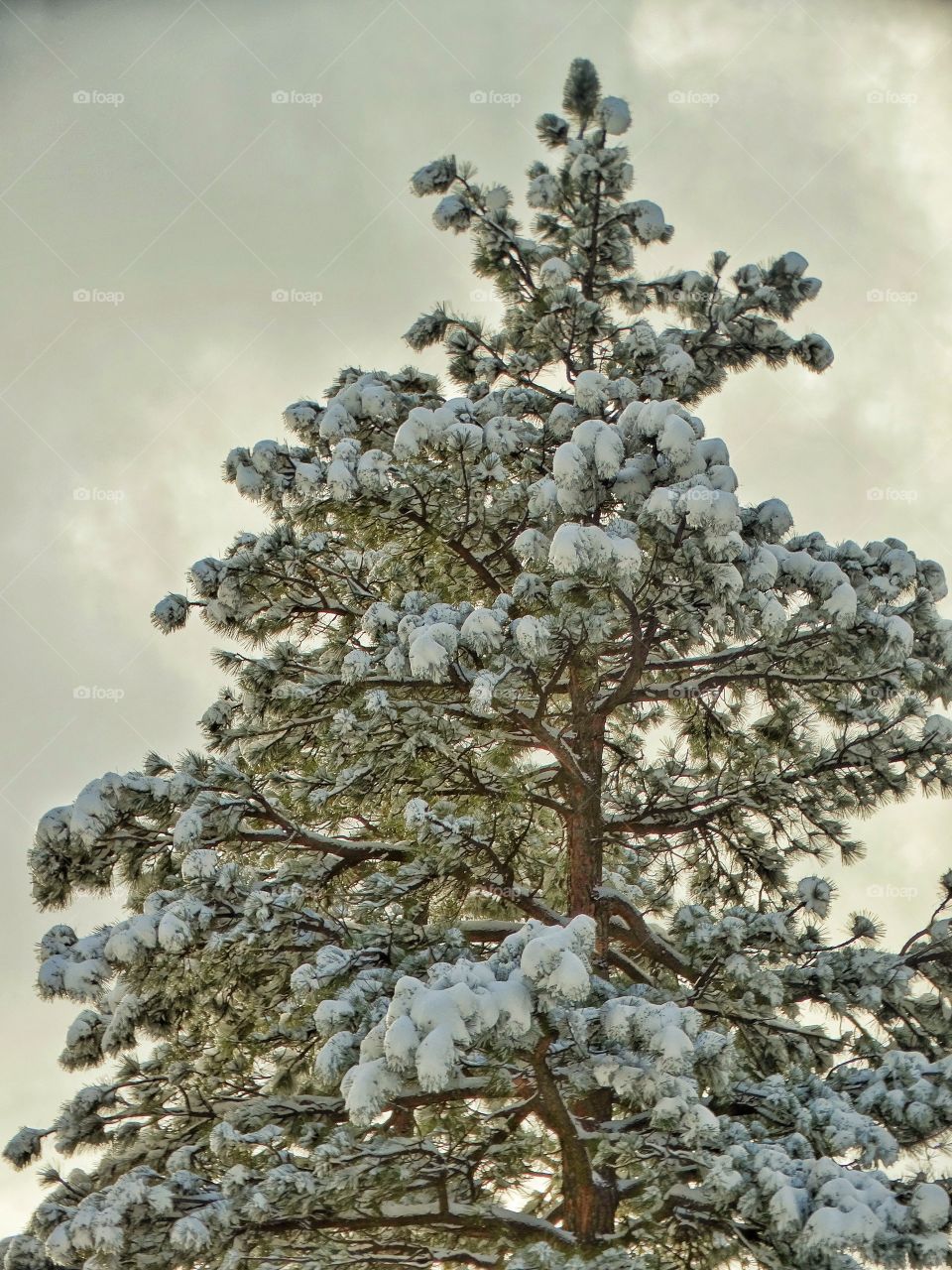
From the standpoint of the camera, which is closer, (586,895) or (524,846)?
(586,895)

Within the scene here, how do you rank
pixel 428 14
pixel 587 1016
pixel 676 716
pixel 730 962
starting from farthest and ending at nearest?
pixel 428 14 < pixel 676 716 < pixel 730 962 < pixel 587 1016

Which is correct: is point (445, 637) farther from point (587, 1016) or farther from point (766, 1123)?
point (766, 1123)

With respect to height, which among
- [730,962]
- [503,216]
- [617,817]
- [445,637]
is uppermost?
[503,216]

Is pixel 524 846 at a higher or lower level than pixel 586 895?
higher

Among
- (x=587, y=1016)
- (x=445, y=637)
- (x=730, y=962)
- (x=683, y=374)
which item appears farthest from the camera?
(x=683, y=374)

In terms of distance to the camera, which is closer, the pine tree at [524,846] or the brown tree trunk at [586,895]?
the pine tree at [524,846]

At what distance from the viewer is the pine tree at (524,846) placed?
501 centimetres

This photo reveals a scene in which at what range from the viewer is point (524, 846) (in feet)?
26.7

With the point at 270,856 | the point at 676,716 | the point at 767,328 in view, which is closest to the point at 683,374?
the point at 767,328

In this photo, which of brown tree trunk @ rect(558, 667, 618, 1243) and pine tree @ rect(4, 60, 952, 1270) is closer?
pine tree @ rect(4, 60, 952, 1270)

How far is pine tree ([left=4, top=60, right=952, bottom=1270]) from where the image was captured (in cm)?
501

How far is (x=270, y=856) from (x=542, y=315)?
4.51 m

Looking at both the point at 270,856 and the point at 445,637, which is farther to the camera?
the point at 270,856

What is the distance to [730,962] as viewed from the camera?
241 inches
